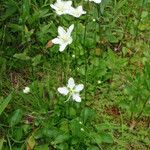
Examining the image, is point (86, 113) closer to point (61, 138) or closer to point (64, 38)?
point (61, 138)

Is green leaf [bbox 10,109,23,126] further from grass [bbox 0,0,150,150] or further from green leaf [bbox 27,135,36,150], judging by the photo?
green leaf [bbox 27,135,36,150]

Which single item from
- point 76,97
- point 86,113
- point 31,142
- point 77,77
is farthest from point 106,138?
point 77,77

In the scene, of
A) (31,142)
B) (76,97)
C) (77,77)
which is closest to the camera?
(76,97)

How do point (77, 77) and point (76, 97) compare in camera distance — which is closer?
point (76, 97)

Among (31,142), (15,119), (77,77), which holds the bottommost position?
(31,142)

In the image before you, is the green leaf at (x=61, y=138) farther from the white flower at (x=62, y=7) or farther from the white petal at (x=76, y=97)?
the white flower at (x=62, y=7)

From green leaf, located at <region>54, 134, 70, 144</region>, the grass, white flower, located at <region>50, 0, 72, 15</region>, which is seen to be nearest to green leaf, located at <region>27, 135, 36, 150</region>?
the grass

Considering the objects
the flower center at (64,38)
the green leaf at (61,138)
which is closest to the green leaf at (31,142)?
the green leaf at (61,138)

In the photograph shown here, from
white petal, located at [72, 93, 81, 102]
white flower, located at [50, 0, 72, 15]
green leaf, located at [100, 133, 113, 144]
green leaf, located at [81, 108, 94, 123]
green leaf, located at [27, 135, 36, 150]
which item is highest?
white flower, located at [50, 0, 72, 15]

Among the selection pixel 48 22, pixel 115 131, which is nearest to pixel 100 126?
pixel 115 131

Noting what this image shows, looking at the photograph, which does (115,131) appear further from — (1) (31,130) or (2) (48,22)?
(2) (48,22)
